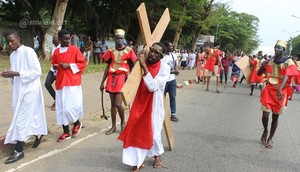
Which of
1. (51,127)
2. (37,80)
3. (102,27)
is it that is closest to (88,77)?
(51,127)

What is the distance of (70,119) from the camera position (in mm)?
6250

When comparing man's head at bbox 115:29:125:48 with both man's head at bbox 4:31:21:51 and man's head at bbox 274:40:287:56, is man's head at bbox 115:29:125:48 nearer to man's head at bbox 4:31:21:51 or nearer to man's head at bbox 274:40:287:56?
man's head at bbox 4:31:21:51

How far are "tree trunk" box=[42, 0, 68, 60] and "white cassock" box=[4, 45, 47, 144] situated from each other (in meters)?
14.4

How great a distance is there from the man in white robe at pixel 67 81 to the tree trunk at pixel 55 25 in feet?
44.4

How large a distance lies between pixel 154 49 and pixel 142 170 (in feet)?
5.39

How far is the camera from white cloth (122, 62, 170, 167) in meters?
4.61

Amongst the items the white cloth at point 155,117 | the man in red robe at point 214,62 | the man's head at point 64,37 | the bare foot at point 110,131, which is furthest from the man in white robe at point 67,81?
the man in red robe at point 214,62

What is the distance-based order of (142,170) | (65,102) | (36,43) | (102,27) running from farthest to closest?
(102,27) < (36,43) < (65,102) < (142,170)

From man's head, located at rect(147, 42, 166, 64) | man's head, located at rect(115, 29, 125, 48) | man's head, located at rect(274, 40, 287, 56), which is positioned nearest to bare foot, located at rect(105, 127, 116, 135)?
man's head, located at rect(115, 29, 125, 48)

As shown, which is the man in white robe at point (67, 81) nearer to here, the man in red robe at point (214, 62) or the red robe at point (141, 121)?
the red robe at point (141, 121)

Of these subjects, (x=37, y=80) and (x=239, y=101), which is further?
(x=239, y=101)

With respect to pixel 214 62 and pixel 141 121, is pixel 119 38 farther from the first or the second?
pixel 214 62

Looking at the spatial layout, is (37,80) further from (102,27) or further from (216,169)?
(102,27)

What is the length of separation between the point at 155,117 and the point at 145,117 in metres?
0.15
